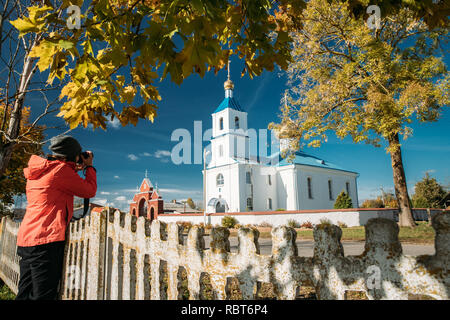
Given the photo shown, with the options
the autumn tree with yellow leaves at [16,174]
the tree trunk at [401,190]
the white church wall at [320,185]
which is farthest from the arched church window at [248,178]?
the autumn tree with yellow leaves at [16,174]

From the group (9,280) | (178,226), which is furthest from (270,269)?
(9,280)

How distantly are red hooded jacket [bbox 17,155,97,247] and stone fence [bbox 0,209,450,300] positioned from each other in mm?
504

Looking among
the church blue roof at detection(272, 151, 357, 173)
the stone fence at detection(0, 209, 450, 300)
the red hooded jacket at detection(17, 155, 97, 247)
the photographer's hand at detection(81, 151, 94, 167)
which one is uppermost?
the church blue roof at detection(272, 151, 357, 173)

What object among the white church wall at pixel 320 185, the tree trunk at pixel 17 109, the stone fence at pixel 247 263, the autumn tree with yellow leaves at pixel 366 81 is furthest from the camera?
the white church wall at pixel 320 185

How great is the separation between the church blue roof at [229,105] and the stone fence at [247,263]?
32676 mm

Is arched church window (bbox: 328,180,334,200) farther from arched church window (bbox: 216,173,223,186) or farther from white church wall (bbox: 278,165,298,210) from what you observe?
arched church window (bbox: 216,173,223,186)

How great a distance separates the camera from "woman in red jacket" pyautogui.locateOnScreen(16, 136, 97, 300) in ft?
8.88

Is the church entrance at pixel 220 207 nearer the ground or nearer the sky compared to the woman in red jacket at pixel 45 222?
nearer the sky

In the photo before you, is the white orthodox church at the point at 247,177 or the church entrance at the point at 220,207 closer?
the white orthodox church at the point at 247,177

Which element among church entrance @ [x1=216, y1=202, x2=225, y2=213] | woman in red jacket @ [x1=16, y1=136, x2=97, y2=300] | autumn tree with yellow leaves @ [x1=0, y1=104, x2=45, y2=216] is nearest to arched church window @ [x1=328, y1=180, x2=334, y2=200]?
church entrance @ [x1=216, y1=202, x2=225, y2=213]

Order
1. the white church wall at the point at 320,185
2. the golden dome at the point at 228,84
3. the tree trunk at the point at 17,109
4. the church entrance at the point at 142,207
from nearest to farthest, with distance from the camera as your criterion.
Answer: the tree trunk at the point at 17,109, the white church wall at the point at 320,185, the golden dome at the point at 228,84, the church entrance at the point at 142,207

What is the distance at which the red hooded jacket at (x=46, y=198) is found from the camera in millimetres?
2711

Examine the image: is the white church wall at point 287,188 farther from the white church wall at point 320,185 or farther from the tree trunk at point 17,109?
the tree trunk at point 17,109
